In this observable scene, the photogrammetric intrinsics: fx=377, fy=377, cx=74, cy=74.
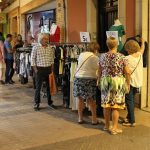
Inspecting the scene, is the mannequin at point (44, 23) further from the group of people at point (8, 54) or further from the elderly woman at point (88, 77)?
the elderly woman at point (88, 77)

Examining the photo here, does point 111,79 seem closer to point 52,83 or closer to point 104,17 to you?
→ point 52,83

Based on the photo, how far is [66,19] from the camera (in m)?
11.7

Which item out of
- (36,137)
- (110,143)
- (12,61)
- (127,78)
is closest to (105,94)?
(127,78)

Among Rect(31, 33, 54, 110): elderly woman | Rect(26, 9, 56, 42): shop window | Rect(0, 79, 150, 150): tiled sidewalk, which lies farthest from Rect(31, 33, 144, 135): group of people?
Rect(26, 9, 56, 42): shop window

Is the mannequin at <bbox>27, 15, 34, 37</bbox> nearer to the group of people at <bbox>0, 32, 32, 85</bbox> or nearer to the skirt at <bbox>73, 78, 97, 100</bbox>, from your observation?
the group of people at <bbox>0, 32, 32, 85</bbox>

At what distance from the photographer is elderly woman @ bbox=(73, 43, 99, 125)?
6.67m

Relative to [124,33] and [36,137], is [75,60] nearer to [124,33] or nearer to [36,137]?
[124,33]

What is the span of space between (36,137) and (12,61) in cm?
713

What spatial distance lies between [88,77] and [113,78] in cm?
70

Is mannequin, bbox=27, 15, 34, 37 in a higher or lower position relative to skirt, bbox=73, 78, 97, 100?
higher

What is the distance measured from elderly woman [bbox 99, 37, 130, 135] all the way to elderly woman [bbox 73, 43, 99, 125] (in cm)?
47

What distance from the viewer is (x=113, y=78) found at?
20.1 ft

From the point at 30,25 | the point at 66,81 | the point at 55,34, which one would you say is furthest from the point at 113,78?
the point at 30,25

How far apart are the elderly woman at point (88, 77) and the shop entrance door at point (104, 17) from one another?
3.24 metres
